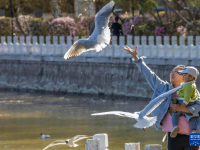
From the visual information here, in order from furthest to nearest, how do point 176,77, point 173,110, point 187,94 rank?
point 176,77 → point 173,110 → point 187,94

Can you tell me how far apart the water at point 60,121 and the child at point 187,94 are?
14.5ft

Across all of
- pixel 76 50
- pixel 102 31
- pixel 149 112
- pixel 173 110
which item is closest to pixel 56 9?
pixel 76 50

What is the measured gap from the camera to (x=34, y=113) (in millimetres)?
16062

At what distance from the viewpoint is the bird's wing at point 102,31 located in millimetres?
7688

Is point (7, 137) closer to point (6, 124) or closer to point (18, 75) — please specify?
point (6, 124)

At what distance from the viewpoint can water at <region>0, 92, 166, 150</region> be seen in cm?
1131

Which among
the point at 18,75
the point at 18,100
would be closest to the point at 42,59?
the point at 18,75

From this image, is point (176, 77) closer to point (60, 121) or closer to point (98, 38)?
point (98, 38)

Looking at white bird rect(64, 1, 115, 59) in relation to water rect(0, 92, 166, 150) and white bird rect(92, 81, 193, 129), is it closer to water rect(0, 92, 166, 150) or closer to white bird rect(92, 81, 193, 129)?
white bird rect(92, 81, 193, 129)

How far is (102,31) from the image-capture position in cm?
791

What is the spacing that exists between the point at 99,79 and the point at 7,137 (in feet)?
26.6

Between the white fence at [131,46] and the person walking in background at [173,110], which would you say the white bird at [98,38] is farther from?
the white fence at [131,46]

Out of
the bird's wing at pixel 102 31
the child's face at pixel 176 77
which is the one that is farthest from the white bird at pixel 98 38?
the child's face at pixel 176 77

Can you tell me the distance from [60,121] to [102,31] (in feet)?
22.0
